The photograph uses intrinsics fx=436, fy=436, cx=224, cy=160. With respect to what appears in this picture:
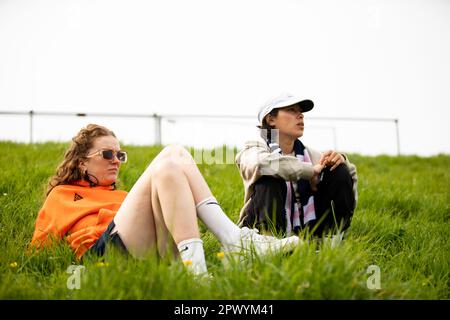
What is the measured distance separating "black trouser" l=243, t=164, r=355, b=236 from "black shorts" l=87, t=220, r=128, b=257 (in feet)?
2.84

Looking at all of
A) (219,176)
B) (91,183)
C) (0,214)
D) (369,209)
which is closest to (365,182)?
(369,209)

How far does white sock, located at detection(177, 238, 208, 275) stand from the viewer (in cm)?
203

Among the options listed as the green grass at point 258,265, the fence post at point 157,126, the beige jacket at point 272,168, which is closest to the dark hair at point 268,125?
the beige jacket at point 272,168

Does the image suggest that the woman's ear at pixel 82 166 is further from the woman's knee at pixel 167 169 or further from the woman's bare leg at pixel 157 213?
the woman's knee at pixel 167 169

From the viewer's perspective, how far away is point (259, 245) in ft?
7.27

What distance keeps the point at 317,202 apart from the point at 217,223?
0.98 metres

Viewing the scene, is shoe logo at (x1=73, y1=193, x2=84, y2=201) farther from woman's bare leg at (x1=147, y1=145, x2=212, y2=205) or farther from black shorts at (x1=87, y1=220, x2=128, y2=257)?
woman's bare leg at (x1=147, y1=145, x2=212, y2=205)

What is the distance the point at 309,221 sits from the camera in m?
2.98

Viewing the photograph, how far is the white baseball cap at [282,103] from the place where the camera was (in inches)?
127

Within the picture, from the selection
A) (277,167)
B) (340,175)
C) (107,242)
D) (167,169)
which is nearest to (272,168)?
(277,167)

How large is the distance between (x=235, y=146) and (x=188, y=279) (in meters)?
6.33

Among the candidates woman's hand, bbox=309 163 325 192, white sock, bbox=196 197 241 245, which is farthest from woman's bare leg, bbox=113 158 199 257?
woman's hand, bbox=309 163 325 192

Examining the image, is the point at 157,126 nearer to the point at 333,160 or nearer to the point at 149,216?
the point at 333,160

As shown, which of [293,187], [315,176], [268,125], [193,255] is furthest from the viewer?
[268,125]
